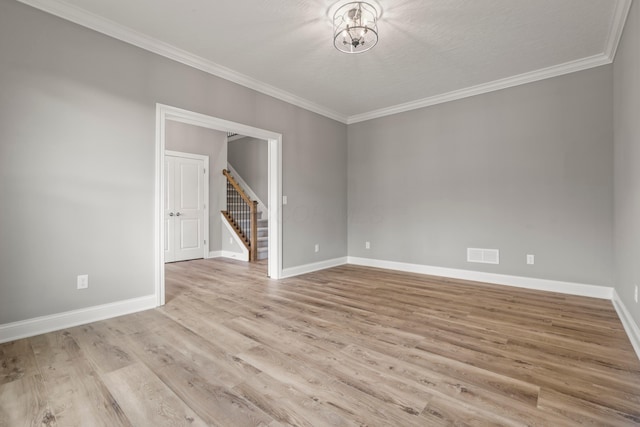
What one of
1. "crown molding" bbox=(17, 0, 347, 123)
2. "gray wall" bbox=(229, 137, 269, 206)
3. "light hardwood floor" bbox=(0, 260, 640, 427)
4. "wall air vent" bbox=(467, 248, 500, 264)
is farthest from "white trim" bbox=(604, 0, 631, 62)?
"gray wall" bbox=(229, 137, 269, 206)

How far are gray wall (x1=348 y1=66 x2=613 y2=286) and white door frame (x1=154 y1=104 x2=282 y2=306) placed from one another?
177 cm

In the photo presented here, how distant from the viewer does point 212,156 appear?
664cm

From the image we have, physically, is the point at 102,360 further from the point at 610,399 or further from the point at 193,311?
the point at 610,399

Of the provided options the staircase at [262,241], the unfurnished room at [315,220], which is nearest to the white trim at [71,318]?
the unfurnished room at [315,220]

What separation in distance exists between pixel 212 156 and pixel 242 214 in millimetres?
1437

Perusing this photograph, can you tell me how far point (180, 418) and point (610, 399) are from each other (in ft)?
7.24

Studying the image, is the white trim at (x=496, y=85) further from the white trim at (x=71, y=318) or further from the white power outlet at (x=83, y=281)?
the white power outlet at (x=83, y=281)

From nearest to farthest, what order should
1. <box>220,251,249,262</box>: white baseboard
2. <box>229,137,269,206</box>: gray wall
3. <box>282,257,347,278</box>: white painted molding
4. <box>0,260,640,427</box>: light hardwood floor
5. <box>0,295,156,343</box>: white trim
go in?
<box>0,260,640,427</box>: light hardwood floor
<box>0,295,156,343</box>: white trim
<box>282,257,347,278</box>: white painted molding
<box>220,251,249,262</box>: white baseboard
<box>229,137,269,206</box>: gray wall

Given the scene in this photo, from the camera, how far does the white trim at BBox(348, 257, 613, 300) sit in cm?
346

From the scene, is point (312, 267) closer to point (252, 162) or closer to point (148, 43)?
point (148, 43)

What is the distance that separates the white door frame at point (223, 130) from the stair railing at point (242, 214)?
152cm

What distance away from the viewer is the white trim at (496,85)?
11.2 ft

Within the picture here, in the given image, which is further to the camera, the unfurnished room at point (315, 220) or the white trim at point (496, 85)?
the white trim at point (496, 85)

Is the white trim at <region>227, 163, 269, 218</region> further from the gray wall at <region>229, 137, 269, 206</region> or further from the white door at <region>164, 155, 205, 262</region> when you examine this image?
the white door at <region>164, 155, 205, 262</region>
